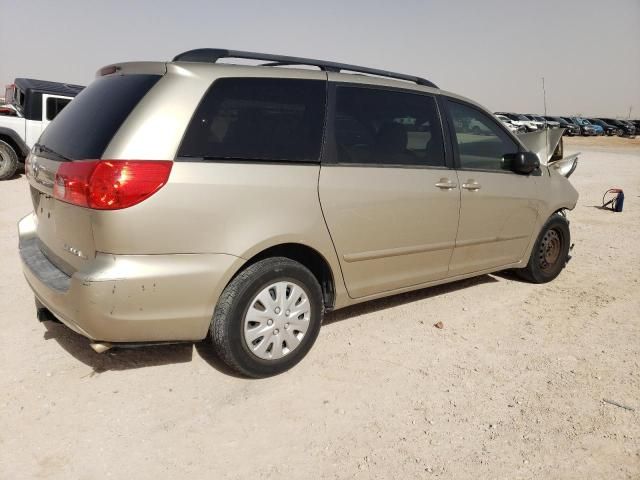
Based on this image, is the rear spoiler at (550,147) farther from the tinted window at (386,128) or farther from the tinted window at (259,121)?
the tinted window at (259,121)

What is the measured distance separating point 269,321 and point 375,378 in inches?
28.5

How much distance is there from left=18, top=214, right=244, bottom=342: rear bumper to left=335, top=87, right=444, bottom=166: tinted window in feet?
3.68

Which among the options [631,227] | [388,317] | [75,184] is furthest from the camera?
[631,227]

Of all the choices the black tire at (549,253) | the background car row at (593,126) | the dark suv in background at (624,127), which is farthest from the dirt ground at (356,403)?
the dark suv in background at (624,127)

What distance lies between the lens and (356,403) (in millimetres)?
2857

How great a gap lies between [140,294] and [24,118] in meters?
9.90

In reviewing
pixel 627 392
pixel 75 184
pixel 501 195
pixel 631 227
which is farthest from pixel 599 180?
pixel 75 184

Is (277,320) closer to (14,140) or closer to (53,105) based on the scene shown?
(14,140)

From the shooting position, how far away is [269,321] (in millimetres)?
3023

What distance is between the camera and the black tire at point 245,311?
2852 millimetres

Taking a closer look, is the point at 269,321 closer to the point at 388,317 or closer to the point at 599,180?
the point at 388,317

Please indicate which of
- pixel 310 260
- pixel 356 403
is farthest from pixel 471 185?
pixel 356 403

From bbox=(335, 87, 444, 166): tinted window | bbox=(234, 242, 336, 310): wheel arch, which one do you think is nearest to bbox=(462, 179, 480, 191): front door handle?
bbox=(335, 87, 444, 166): tinted window

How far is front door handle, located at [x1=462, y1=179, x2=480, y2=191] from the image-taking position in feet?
12.9
